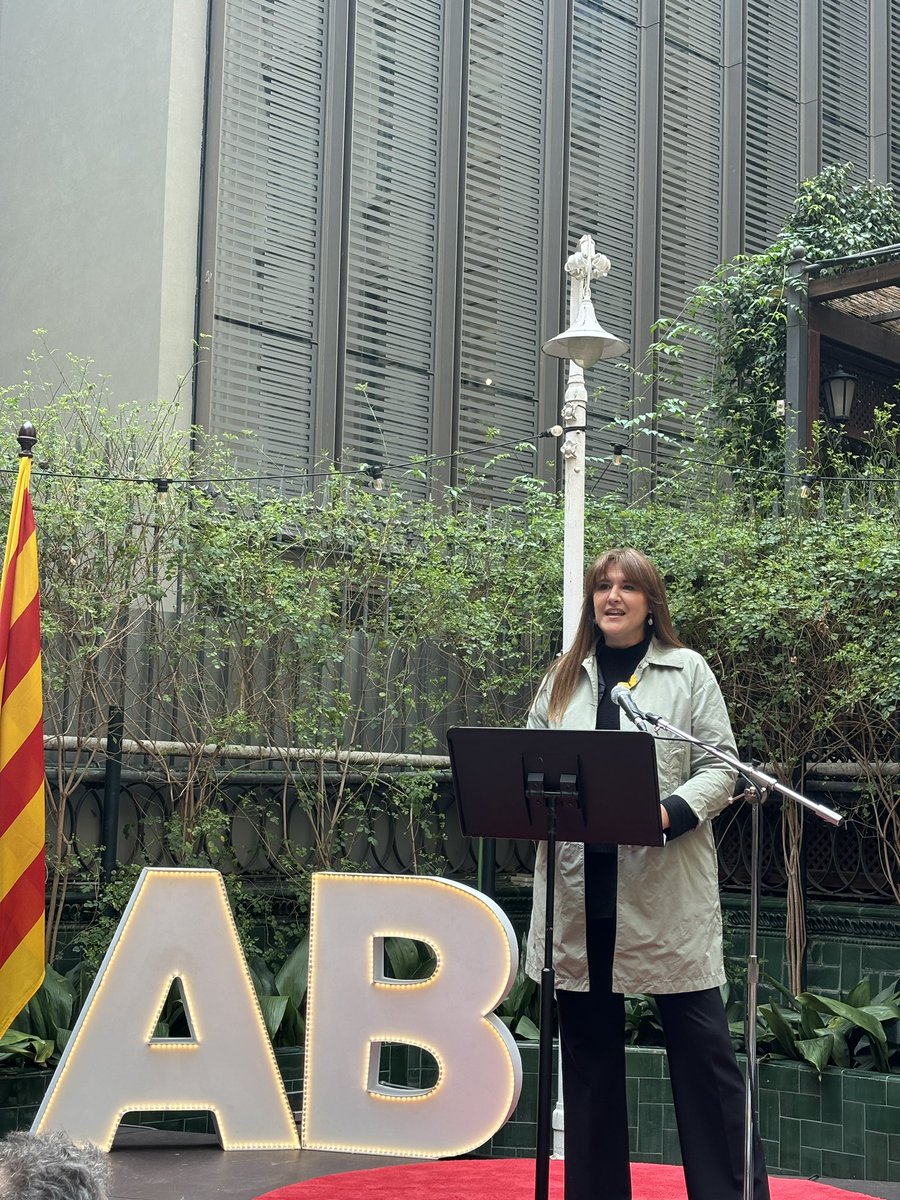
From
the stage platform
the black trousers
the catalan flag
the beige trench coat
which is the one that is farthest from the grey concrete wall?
the black trousers

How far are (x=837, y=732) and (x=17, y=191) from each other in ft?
24.8

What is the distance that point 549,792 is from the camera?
3.71 m

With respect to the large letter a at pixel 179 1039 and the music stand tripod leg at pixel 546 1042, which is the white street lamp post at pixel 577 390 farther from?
the music stand tripod leg at pixel 546 1042

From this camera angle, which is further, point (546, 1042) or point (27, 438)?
point (27, 438)

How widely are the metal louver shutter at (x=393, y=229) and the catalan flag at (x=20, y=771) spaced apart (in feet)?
14.7

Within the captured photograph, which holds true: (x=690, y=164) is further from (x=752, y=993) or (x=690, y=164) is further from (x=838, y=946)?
(x=752, y=993)

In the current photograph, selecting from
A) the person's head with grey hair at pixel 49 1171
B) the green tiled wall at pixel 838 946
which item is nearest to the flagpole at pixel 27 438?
the green tiled wall at pixel 838 946

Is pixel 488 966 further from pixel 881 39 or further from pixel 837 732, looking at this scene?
pixel 881 39

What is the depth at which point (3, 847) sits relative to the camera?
238 inches

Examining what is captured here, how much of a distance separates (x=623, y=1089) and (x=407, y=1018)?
1.63m

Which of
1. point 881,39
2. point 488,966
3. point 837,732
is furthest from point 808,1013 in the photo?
point 881,39

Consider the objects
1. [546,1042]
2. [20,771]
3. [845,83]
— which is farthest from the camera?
[845,83]

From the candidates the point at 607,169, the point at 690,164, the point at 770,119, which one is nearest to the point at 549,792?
the point at 607,169

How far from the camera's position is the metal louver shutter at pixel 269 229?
32.7ft
